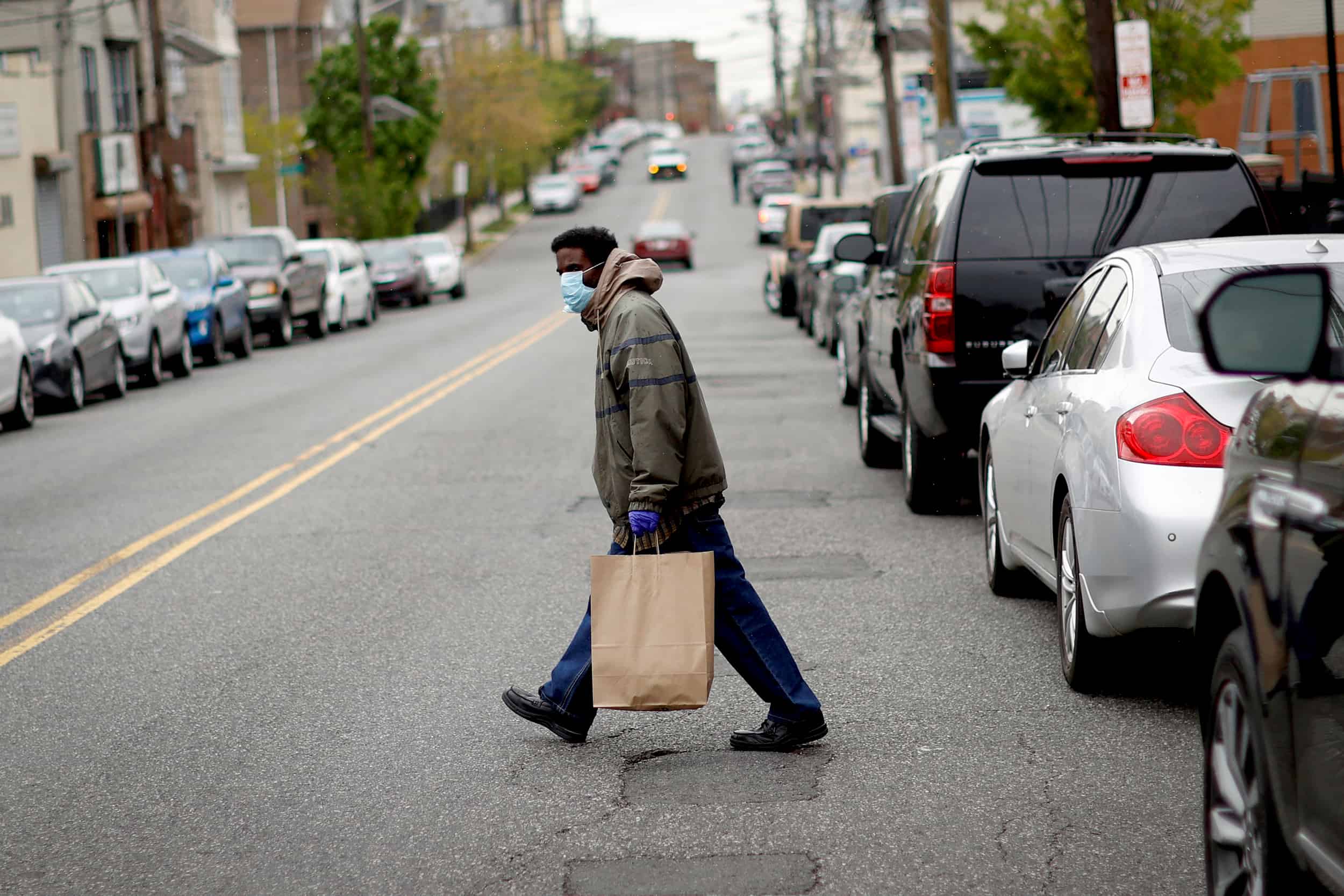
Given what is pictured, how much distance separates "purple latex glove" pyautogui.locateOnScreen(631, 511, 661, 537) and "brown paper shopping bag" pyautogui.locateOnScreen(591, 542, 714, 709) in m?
0.09

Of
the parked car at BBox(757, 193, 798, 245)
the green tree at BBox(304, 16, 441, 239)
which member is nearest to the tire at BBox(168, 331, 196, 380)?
the green tree at BBox(304, 16, 441, 239)

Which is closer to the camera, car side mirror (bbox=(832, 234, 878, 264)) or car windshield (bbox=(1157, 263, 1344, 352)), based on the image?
car windshield (bbox=(1157, 263, 1344, 352))

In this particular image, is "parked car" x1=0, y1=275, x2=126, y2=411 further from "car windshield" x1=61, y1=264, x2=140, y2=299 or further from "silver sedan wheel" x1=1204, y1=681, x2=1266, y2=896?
"silver sedan wheel" x1=1204, y1=681, x2=1266, y2=896

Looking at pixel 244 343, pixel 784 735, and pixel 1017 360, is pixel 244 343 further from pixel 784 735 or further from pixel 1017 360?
pixel 784 735

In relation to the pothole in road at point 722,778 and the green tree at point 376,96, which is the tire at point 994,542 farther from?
the green tree at point 376,96

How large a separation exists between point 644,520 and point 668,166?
102 m

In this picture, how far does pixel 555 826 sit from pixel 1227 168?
5980mm

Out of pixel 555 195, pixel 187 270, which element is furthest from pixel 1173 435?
pixel 555 195

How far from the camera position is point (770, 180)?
3472 inches

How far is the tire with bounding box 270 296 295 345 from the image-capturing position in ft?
104

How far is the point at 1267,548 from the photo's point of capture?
366 centimetres

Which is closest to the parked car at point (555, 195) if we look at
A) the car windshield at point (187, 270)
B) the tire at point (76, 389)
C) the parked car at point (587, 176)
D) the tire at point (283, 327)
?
the parked car at point (587, 176)

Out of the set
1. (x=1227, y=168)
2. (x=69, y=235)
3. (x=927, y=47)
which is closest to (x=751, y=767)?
(x=1227, y=168)

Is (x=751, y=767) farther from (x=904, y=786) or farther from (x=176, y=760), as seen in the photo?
(x=176, y=760)
